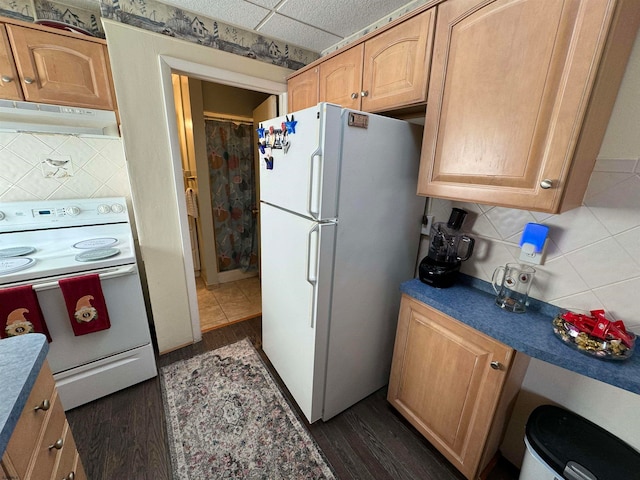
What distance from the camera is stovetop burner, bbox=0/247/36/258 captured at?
1462 mm

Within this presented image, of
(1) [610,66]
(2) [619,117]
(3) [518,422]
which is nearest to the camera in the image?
(1) [610,66]

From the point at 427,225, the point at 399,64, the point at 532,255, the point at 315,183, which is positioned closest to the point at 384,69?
the point at 399,64

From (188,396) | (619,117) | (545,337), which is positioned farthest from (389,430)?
(619,117)

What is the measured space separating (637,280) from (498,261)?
45cm

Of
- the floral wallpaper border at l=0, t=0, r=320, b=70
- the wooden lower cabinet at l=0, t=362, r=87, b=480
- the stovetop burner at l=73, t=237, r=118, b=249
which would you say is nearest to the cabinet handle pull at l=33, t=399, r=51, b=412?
the wooden lower cabinet at l=0, t=362, r=87, b=480

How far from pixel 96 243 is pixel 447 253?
2.18 metres

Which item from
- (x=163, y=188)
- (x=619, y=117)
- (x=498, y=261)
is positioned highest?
(x=619, y=117)

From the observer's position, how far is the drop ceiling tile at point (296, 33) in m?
1.74

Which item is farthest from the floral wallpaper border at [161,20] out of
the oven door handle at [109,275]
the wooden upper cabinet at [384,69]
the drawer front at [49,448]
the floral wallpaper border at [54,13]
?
the drawer front at [49,448]

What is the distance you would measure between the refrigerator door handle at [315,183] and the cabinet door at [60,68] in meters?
1.38

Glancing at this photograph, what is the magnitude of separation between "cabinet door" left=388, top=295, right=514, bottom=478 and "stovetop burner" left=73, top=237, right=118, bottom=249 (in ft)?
6.19

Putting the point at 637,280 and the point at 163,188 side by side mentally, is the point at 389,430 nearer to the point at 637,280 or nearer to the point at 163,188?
the point at 637,280

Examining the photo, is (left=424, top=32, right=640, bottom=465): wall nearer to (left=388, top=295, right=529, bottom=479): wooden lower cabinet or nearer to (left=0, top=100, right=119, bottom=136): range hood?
(left=388, top=295, right=529, bottom=479): wooden lower cabinet

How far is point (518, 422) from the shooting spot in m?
A: 1.28
